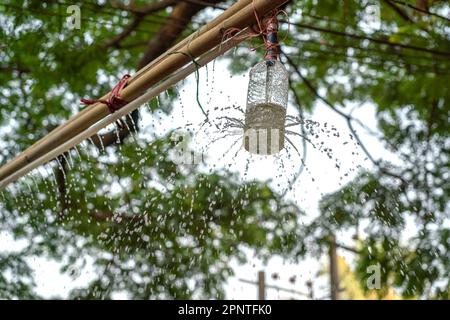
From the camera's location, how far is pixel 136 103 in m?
2.22

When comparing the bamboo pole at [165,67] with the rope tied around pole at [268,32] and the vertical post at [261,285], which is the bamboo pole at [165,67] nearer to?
the rope tied around pole at [268,32]

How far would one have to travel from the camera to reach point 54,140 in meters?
2.53

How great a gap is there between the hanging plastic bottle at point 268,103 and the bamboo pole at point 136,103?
0.35 feet

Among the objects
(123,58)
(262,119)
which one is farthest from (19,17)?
(262,119)

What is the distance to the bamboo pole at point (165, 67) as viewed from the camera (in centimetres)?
194

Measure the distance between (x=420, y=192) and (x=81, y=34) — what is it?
8.96 ft

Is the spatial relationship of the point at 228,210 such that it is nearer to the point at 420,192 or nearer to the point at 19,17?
the point at 420,192

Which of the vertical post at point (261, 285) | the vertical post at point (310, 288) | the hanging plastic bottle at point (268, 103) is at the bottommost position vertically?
the hanging plastic bottle at point (268, 103)

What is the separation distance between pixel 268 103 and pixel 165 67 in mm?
387

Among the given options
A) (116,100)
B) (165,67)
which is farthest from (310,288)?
(165,67)

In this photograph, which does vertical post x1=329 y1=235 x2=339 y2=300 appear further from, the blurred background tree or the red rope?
the red rope

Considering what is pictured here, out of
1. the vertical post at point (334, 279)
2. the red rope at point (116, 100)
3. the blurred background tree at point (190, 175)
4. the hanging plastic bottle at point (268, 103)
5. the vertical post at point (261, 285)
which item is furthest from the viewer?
the vertical post at point (261, 285)

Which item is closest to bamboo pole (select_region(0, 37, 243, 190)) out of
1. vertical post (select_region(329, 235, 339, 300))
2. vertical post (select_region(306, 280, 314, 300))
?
vertical post (select_region(306, 280, 314, 300))

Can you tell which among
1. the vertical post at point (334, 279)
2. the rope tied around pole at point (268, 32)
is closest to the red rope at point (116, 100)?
the rope tied around pole at point (268, 32)
